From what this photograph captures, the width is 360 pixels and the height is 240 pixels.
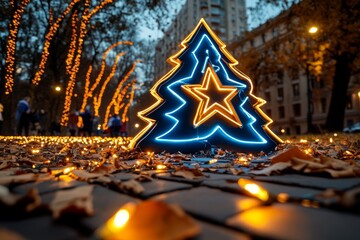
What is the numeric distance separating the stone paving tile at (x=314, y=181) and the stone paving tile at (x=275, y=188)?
10 centimetres

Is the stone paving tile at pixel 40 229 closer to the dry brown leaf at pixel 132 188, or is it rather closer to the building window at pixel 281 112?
the dry brown leaf at pixel 132 188

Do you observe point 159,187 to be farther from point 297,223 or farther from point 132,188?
point 297,223

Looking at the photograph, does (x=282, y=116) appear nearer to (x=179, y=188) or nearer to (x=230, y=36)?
(x=230, y=36)

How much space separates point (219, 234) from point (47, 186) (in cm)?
147

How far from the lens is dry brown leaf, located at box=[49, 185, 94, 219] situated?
1.36 meters

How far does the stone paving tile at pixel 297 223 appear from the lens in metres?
1.16

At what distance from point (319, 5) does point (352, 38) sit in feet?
7.49

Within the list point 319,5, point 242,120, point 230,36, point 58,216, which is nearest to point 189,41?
point 242,120

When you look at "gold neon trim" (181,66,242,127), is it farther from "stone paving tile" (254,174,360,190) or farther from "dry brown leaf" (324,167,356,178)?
"dry brown leaf" (324,167,356,178)

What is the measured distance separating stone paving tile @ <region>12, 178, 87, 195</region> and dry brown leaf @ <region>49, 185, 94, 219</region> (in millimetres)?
270

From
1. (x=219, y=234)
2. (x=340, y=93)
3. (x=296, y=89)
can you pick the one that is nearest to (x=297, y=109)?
(x=296, y=89)

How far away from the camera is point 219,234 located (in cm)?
118

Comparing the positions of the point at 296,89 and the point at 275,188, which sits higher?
the point at 296,89

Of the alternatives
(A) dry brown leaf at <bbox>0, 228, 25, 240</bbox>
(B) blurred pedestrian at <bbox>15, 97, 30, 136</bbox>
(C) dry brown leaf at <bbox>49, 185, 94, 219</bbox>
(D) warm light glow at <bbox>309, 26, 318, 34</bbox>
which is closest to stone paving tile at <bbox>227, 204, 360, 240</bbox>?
(C) dry brown leaf at <bbox>49, 185, 94, 219</bbox>
